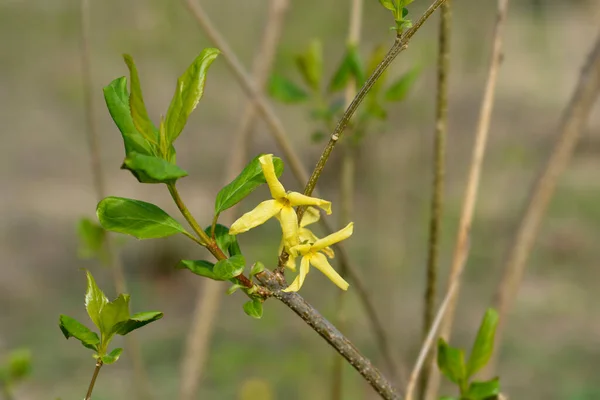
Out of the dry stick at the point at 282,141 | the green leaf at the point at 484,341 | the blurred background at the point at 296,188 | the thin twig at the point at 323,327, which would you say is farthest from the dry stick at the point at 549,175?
the blurred background at the point at 296,188

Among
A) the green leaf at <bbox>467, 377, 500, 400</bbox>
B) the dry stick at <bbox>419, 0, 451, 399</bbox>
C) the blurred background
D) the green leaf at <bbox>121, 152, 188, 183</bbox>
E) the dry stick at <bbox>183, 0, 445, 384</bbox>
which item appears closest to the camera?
the green leaf at <bbox>121, 152, 188, 183</bbox>

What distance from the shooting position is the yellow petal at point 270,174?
307 mm

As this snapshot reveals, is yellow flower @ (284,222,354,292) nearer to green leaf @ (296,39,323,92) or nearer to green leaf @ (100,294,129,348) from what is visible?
green leaf @ (100,294,129,348)

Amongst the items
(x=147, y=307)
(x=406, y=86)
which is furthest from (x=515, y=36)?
(x=406, y=86)

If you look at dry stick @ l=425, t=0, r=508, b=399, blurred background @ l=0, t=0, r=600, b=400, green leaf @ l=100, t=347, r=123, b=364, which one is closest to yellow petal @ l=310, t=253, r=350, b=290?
green leaf @ l=100, t=347, r=123, b=364

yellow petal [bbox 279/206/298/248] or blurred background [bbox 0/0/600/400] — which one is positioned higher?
blurred background [bbox 0/0/600/400]

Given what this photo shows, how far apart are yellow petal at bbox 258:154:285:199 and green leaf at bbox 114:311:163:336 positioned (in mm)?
75

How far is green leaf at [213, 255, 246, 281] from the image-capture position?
11.9 inches

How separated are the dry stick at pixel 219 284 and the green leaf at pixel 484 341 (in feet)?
1.37

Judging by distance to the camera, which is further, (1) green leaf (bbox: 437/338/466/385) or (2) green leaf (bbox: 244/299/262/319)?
(1) green leaf (bbox: 437/338/466/385)

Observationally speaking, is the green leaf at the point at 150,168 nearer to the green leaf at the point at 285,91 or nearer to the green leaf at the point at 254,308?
the green leaf at the point at 254,308

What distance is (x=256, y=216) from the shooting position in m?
0.32

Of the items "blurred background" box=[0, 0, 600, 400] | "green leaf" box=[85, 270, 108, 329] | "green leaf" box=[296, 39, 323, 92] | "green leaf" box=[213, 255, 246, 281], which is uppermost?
"blurred background" box=[0, 0, 600, 400]

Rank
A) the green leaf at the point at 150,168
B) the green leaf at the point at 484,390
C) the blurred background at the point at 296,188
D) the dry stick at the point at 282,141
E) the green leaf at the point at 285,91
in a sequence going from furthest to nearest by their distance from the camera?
the blurred background at the point at 296,188 → the green leaf at the point at 285,91 → the dry stick at the point at 282,141 → the green leaf at the point at 484,390 → the green leaf at the point at 150,168
